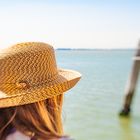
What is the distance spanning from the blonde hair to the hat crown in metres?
0.13

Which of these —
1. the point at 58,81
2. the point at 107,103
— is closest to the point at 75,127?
the point at 107,103

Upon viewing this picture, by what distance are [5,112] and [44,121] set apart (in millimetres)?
189

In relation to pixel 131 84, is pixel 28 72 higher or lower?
higher

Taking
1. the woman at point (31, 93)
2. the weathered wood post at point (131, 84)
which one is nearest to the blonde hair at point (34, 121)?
the woman at point (31, 93)

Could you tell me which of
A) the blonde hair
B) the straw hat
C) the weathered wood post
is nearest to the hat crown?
the straw hat

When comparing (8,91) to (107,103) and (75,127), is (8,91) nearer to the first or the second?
(75,127)

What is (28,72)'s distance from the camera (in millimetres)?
2197

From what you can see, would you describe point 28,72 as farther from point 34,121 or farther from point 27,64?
point 34,121

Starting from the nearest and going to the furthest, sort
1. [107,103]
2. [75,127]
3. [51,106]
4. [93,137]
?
[51,106], [93,137], [75,127], [107,103]

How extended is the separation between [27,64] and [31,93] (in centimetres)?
14

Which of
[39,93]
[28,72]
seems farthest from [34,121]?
[28,72]

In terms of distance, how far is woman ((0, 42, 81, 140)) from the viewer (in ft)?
6.64

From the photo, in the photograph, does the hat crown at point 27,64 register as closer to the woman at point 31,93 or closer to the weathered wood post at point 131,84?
the woman at point 31,93

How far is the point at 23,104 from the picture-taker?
2.09 metres
